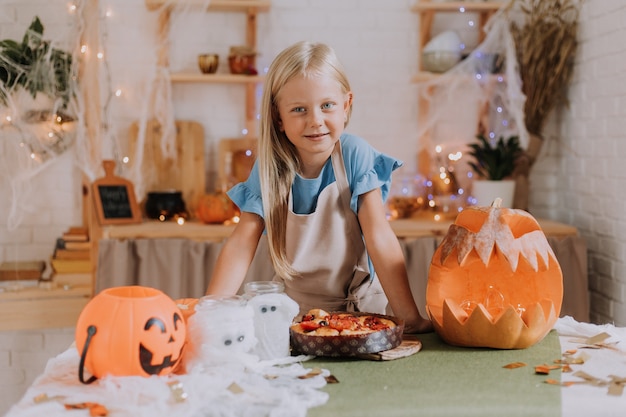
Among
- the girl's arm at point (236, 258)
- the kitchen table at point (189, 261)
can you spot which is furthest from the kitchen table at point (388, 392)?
the kitchen table at point (189, 261)

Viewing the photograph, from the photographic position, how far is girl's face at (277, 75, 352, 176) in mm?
1557

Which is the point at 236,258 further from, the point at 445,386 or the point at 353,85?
the point at 353,85

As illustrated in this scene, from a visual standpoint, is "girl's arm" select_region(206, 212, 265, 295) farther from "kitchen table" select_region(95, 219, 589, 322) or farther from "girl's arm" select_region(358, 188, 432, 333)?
"kitchen table" select_region(95, 219, 589, 322)

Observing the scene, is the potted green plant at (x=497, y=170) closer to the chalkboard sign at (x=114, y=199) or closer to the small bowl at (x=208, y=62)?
the small bowl at (x=208, y=62)

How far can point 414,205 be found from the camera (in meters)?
3.46

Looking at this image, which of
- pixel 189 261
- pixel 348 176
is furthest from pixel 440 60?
pixel 348 176

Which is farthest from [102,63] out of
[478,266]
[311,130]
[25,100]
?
[478,266]

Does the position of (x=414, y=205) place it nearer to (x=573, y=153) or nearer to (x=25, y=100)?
(x=573, y=153)

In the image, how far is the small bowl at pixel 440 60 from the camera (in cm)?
349

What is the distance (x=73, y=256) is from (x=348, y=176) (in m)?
2.09

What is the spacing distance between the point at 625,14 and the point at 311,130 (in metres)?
1.83

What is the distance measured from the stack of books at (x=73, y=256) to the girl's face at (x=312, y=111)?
2.09m

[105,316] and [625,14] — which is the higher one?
[625,14]

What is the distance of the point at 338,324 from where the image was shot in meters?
1.35
